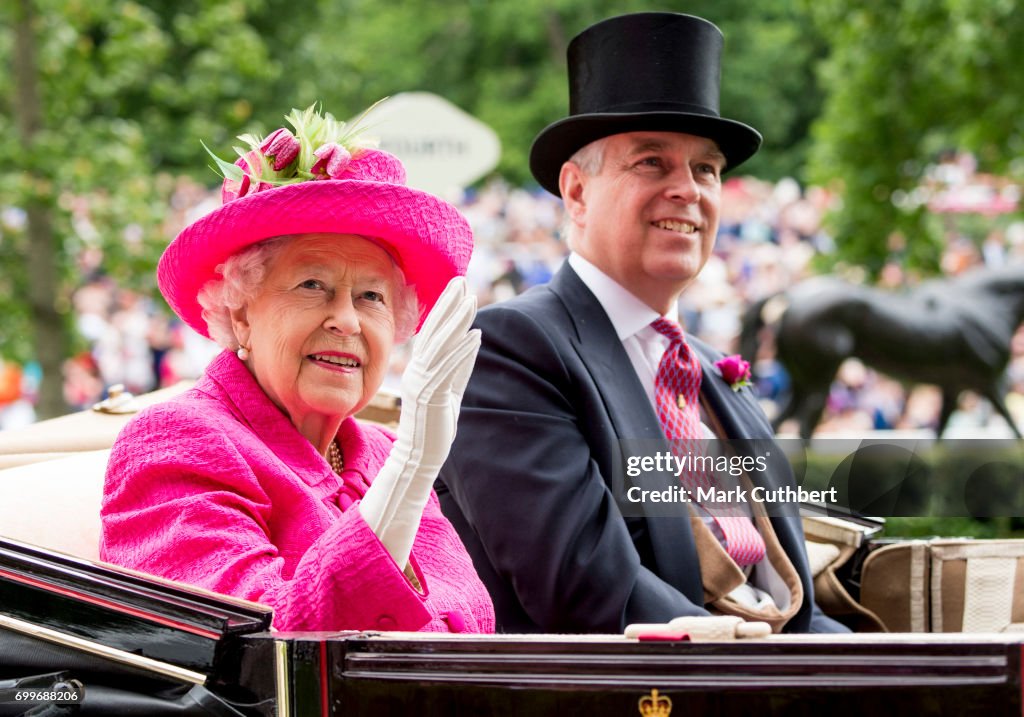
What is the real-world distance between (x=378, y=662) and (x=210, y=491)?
0.44 m

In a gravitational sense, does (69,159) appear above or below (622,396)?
above

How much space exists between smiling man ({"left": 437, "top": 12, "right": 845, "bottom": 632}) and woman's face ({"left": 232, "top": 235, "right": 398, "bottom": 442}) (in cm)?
62

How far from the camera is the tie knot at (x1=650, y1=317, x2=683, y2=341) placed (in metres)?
3.04

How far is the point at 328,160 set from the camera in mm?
2184

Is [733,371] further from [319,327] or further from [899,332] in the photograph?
[899,332]

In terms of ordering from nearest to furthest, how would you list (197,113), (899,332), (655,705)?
1. (655,705)
2. (197,113)
3. (899,332)

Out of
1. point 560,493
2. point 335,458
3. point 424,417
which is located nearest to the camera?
point 424,417

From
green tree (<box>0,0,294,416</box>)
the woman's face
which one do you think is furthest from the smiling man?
green tree (<box>0,0,294,416</box>)

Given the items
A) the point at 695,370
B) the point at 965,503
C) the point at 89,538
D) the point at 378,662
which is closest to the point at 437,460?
the point at 378,662

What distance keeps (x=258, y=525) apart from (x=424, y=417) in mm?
361

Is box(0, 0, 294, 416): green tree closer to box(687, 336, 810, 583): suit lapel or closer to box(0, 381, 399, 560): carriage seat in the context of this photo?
box(0, 381, 399, 560): carriage seat

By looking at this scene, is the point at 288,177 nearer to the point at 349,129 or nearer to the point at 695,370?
the point at 349,129

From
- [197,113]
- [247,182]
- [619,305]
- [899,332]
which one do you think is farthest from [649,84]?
[899,332]

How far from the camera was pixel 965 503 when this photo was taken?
4723 mm
